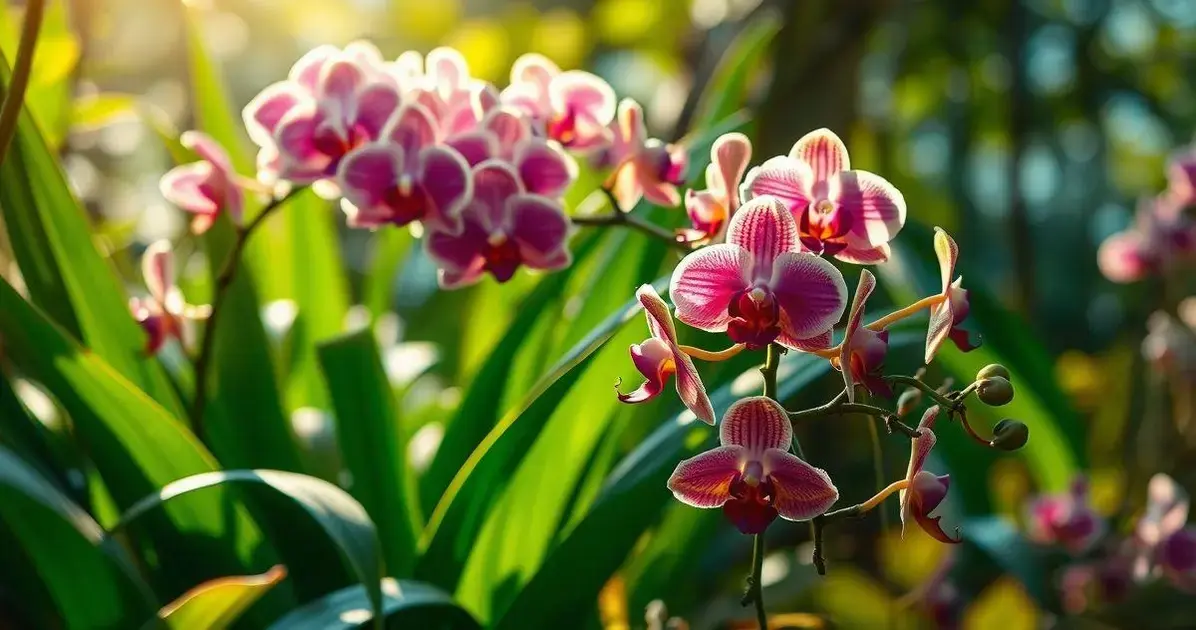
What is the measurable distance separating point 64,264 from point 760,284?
0.53m

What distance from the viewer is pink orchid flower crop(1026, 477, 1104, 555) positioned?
39.1 inches

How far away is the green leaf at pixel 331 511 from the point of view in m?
0.49

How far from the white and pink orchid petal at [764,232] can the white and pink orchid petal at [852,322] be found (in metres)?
0.03

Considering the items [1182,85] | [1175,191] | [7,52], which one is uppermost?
[7,52]

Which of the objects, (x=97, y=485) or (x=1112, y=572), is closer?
(x=97, y=485)

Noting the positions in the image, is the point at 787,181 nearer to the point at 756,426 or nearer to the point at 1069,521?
the point at 756,426

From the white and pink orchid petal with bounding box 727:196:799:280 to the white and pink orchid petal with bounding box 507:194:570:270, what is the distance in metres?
0.22

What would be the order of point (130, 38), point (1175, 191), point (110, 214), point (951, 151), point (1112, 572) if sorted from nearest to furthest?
1. point (1112, 572)
2. point (1175, 191)
3. point (110, 214)
4. point (130, 38)
5. point (951, 151)

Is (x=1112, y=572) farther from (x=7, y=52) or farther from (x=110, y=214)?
(x=110, y=214)

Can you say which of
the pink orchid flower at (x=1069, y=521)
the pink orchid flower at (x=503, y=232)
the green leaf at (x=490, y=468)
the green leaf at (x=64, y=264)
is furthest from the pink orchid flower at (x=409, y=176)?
the pink orchid flower at (x=1069, y=521)

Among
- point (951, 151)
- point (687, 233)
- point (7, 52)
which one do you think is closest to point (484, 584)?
point (687, 233)

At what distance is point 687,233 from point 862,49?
947 mm

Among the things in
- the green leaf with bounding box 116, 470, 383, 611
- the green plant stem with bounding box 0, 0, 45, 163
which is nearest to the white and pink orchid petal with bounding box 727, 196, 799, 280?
the green leaf with bounding box 116, 470, 383, 611

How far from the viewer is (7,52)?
2.65ft
